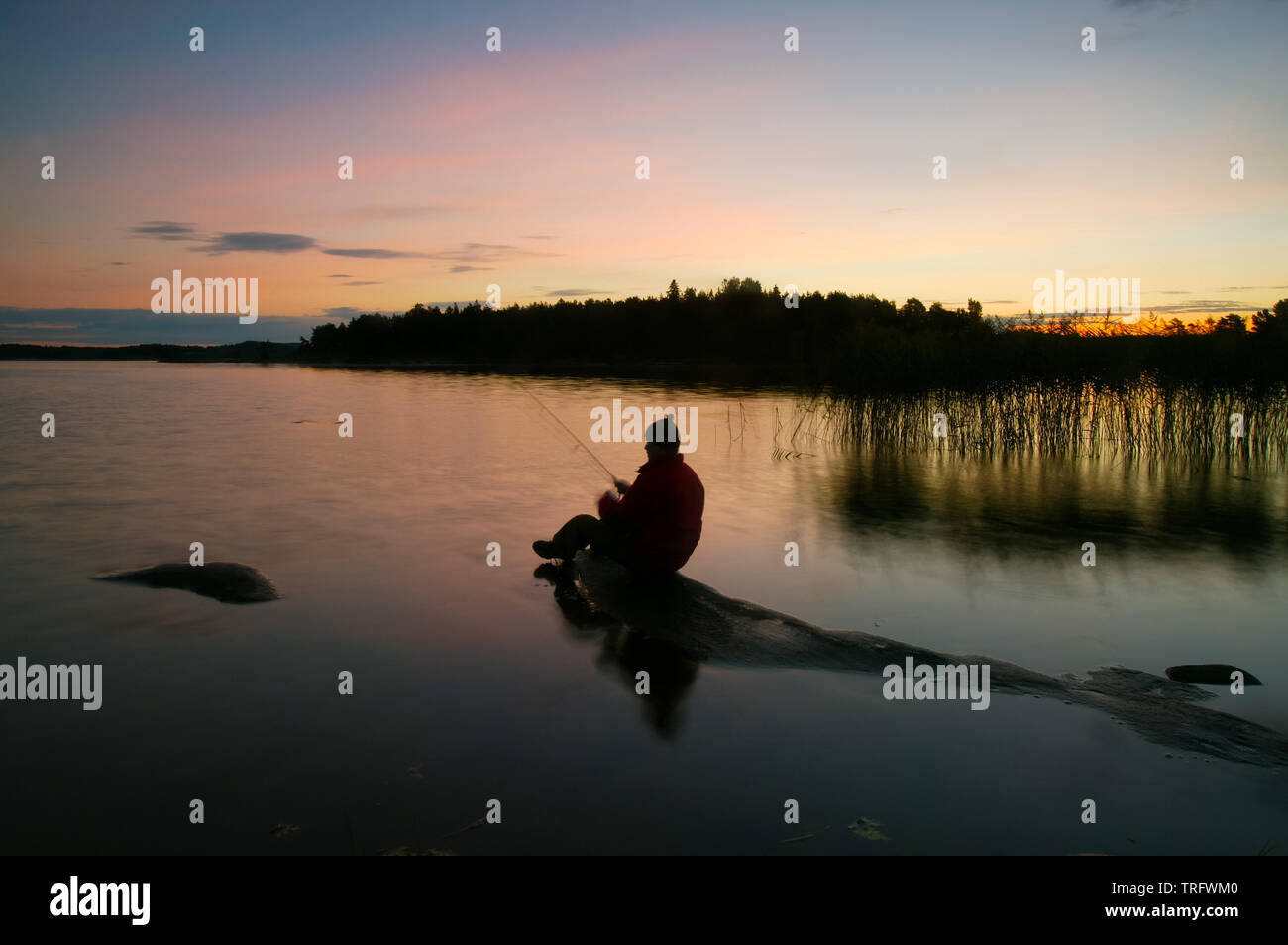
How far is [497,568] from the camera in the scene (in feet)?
37.3

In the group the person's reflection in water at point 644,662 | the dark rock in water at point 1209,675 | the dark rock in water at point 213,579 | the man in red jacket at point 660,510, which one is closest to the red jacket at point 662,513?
the man in red jacket at point 660,510

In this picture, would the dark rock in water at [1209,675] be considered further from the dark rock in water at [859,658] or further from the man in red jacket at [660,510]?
the man in red jacket at [660,510]

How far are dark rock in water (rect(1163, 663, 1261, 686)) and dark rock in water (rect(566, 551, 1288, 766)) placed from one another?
22 mm

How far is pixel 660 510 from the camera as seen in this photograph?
8961mm

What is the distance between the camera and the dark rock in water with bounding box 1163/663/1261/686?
749 centimetres

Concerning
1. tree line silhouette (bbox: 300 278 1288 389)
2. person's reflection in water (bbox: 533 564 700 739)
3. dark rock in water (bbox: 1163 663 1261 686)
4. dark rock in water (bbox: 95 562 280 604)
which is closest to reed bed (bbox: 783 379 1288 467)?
tree line silhouette (bbox: 300 278 1288 389)

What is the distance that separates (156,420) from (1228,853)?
122 ft

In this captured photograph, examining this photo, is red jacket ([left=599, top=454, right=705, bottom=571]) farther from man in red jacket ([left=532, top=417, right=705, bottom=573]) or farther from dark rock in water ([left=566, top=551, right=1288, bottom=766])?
dark rock in water ([left=566, top=551, right=1288, bottom=766])

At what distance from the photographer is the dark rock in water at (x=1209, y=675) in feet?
24.6

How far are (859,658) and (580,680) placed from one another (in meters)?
2.47

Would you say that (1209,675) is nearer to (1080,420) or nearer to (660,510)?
(660,510)

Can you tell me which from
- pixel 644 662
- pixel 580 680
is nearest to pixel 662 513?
pixel 644 662
